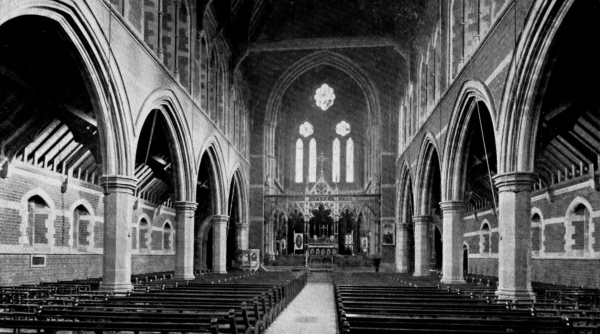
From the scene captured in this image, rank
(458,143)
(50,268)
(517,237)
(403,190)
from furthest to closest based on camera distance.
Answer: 1. (403,190)
2. (458,143)
3. (50,268)
4. (517,237)

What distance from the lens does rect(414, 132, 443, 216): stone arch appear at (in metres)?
22.8

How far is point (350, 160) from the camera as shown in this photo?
133 feet

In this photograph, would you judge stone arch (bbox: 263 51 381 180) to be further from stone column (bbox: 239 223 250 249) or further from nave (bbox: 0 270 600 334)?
nave (bbox: 0 270 600 334)

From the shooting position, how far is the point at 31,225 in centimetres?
1653

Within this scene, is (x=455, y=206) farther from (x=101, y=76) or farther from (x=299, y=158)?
(x=299, y=158)

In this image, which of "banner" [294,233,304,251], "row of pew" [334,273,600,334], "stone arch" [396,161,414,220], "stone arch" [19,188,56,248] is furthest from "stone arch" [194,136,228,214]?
"row of pew" [334,273,600,334]

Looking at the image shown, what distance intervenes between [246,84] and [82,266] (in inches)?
621

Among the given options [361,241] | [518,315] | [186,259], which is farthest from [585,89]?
[361,241]

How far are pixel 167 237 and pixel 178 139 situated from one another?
11502mm

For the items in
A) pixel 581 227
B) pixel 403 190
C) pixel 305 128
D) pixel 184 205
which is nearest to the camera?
pixel 581 227

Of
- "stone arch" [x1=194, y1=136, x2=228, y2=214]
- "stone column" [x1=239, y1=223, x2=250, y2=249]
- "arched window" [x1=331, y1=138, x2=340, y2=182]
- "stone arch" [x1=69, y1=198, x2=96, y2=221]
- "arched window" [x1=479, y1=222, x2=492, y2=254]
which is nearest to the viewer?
"stone arch" [x1=69, y1=198, x2=96, y2=221]

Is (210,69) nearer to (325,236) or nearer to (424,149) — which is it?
(424,149)

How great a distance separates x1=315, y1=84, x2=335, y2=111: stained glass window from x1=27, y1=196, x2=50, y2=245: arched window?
79.8 ft

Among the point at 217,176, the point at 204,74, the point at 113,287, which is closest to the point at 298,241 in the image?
the point at 217,176
